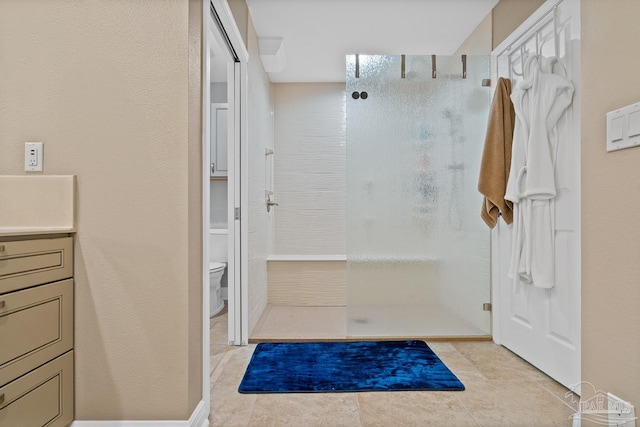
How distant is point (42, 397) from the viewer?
1.34 meters

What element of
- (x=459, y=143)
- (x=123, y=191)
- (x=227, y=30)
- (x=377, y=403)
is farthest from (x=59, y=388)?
(x=459, y=143)

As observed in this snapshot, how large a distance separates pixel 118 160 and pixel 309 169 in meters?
3.05

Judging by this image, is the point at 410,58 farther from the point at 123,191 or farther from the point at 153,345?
the point at 153,345

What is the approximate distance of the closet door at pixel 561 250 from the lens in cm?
194

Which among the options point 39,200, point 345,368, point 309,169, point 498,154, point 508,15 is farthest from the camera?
point 309,169

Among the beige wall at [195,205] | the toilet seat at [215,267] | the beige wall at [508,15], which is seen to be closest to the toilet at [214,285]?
the toilet seat at [215,267]

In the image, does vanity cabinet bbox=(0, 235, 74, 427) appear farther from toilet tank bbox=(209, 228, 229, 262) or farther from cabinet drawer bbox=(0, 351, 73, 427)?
toilet tank bbox=(209, 228, 229, 262)

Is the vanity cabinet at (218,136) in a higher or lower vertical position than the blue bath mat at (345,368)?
higher

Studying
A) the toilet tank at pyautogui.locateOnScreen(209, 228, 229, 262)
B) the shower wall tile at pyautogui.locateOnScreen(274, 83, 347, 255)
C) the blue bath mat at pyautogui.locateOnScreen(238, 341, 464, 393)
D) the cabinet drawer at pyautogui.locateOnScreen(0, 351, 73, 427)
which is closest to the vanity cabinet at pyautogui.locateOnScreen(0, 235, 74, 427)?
the cabinet drawer at pyautogui.locateOnScreen(0, 351, 73, 427)

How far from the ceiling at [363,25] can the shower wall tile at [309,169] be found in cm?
65

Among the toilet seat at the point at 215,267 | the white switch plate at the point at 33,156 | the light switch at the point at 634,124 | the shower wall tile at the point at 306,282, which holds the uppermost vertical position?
the light switch at the point at 634,124

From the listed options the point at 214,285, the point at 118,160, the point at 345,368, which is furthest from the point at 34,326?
the point at 214,285

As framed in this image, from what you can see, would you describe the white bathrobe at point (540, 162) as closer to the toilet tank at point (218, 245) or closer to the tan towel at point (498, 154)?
the tan towel at point (498, 154)

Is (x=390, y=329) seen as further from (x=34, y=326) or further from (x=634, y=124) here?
(x=34, y=326)
